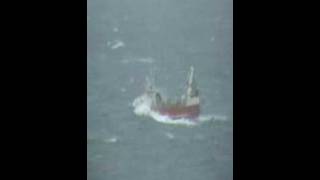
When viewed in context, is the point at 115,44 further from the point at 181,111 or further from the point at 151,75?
the point at 181,111

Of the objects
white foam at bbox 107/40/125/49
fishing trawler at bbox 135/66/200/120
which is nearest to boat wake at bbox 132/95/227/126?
fishing trawler at bbox 135/66/200/120

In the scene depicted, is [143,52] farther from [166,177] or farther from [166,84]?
[166,177]

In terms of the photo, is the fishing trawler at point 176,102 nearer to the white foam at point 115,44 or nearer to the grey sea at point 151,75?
the grey sea at point 151,75

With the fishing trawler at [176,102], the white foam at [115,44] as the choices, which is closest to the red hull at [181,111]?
the fishing trawler at [176,102]

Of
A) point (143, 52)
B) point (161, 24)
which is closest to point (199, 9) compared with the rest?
point (161, 24)

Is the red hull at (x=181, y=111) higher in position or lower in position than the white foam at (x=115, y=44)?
lower

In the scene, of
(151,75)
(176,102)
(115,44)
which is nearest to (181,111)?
(176,102)

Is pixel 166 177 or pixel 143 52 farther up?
pixel 143 52
